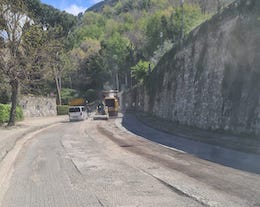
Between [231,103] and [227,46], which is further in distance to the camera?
[227,46]

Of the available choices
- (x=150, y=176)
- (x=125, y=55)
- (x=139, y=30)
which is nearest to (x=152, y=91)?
(x=150, y=176)

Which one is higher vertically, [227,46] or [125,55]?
[125,55]

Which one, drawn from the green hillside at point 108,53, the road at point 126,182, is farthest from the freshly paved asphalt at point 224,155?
the green hillside at point 108,53

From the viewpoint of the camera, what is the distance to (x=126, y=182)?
33.1 feet

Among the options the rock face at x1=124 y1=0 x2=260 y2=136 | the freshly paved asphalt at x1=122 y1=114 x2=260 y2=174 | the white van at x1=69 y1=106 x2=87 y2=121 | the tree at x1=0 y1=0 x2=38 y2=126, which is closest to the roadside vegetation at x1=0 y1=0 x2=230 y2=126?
the tree at x1=0 y1=0 x2=38 y2=126

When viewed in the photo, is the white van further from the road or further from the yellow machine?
the road

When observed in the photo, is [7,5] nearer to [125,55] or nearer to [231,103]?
[231,103]

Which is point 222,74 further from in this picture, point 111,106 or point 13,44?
point 111,106

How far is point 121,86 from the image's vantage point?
381 ft

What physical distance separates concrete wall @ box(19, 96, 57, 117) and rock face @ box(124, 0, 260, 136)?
26.5 meters

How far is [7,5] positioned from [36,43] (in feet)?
12.8

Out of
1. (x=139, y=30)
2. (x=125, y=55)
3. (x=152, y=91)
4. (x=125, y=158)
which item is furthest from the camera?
(x=139, y=30)

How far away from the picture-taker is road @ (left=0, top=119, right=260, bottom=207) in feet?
→ 26.6

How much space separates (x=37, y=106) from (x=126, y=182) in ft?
179
